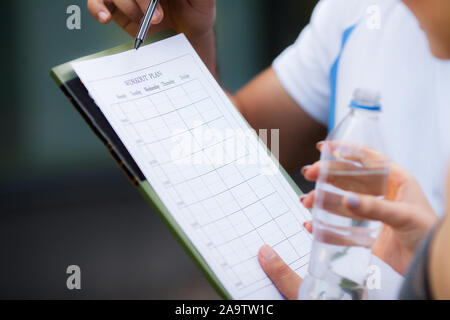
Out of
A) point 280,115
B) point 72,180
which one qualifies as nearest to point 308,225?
point 280,115

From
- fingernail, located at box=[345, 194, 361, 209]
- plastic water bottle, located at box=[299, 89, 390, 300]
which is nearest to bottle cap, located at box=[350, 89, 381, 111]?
plastic water bottle, located at box=[299, 89, 390, 300]

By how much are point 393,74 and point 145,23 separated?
0.59 m

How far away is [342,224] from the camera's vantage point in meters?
0.74

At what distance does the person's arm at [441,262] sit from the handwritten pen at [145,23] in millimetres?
469

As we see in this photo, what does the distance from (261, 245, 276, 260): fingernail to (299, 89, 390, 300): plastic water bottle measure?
52 millimetres

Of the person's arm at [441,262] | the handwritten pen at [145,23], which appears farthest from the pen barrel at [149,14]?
the person's arm at [441,262]

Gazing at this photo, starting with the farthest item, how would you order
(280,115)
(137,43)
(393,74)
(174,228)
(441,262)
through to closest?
(280,115) → (393,74) → (137,43) → (174,228) → (441,262)

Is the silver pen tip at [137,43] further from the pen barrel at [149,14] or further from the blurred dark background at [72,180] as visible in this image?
the blurred dark background at [72,180]

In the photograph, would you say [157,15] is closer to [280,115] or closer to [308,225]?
[308,225]

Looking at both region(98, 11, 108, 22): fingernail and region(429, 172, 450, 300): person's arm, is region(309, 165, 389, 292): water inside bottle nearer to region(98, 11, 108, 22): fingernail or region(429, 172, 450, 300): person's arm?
region(429, 172, 450, 300): person's arm

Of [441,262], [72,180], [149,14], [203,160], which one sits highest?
[149,14]

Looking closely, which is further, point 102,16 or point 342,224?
point 102,16

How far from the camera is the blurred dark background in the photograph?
2873mm

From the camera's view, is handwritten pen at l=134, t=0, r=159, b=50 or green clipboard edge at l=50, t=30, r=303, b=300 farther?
handwritten pen at l=134, t=0, r=159, b=50
